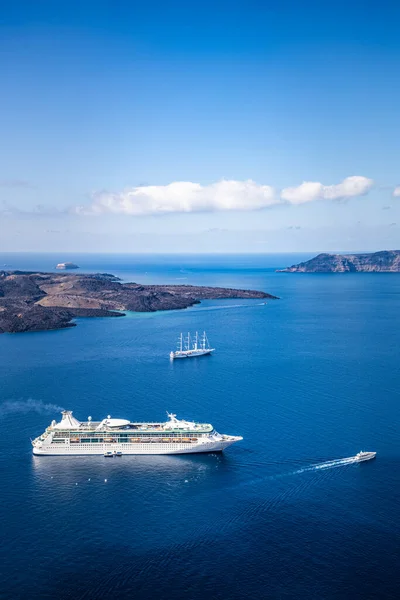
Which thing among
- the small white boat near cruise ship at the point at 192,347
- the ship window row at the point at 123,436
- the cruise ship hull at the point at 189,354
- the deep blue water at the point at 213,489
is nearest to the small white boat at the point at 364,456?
the deep blue water at the point at 213,489

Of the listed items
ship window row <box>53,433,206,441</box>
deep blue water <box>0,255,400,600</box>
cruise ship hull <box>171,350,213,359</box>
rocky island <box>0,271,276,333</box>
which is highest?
rocky island <box>0,271,276,333</box>

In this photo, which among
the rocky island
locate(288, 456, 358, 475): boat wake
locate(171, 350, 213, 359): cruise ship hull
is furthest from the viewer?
the rocky island

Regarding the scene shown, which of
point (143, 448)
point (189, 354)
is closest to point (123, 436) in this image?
point (143, 448)

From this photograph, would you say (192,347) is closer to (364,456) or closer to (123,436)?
(123,436)

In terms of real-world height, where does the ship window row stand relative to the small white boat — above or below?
above

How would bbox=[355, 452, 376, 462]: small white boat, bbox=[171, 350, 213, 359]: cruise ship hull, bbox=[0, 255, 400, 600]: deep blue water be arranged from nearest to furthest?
bbox=[0, 255, 400, 600]: deep blue water → bbox=[355, 452, 376, 462]: small white boat → bbox=[171, 350, 213, 359]: cruise ship hull

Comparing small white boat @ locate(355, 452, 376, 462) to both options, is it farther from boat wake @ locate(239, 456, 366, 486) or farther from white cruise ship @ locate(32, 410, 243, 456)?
white cruise ship @ locate(32, 410, 243, 456)

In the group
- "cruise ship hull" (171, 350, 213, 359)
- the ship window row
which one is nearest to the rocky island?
"cruise ship hull" (171, 350, 213, 359)

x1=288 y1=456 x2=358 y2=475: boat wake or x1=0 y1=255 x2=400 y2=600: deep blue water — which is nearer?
x1=0 y1=255 x2=400 y2=600: deep blue water

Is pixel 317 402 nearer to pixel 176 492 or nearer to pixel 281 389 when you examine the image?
pixel 281 389
